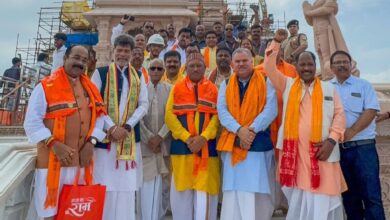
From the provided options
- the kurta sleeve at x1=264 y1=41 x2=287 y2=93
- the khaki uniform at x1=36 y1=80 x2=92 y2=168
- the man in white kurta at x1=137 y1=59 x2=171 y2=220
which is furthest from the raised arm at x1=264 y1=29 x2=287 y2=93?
the khaki uniform at x1=36 y1=80 x2=92 y2=168

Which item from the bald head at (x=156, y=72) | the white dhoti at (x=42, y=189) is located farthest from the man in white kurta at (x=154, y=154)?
the white dhoti at (x=42, y=189)

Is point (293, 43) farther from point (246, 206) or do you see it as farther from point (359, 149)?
point (246, 206)

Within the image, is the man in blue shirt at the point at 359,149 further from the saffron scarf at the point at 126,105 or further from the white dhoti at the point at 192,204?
the saffron scarf at the point at 126,105

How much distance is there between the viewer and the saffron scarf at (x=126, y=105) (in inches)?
140

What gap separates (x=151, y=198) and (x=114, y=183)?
0.59m

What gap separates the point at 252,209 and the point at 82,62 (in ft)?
6.93

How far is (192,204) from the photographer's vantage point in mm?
3787

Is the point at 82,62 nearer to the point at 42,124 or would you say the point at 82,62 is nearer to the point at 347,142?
the point at 42,124

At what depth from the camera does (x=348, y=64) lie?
366 cm

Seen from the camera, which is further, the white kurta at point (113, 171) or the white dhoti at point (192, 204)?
the white dhoti at point (192, 204)

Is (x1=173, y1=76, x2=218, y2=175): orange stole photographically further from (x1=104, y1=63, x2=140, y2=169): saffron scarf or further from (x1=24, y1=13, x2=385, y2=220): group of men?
(x1=104, y1=63, x2=140, y2=169): saffron scarf

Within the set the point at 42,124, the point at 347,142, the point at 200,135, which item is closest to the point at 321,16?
the point at 347,142

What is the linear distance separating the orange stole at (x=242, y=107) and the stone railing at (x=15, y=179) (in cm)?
181

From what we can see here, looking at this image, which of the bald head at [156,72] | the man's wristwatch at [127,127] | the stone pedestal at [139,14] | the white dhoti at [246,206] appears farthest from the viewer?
the stone pedestal at [139,14]
